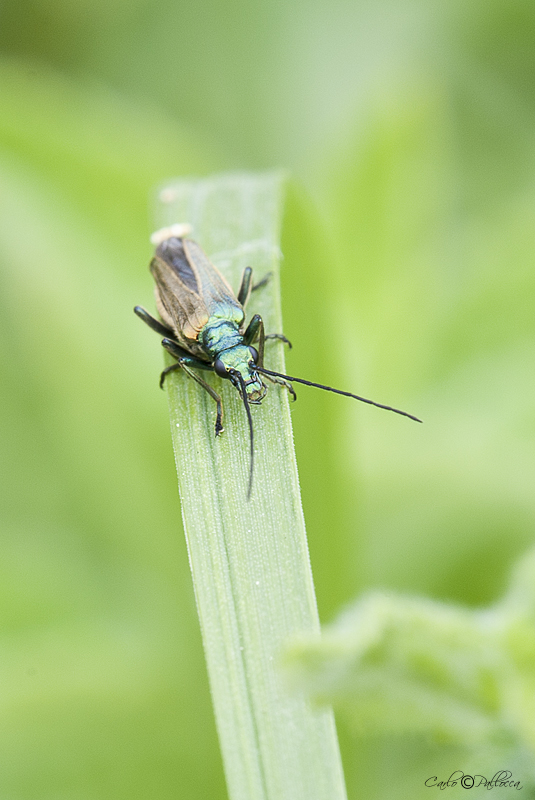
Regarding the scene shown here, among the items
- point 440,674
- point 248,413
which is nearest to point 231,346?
point 248,413

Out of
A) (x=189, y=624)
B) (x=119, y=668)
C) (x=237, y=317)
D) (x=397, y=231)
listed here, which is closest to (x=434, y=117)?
(x=397, y=231)

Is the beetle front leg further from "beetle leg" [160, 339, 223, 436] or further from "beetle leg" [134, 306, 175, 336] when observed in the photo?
"beetle leg" [134, 306, 175, 336]

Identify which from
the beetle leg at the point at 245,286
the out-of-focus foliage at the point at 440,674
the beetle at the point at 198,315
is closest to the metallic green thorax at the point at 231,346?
the beetle at the point at 198,315

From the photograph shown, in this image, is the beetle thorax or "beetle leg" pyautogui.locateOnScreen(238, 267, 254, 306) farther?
the beetle thorax

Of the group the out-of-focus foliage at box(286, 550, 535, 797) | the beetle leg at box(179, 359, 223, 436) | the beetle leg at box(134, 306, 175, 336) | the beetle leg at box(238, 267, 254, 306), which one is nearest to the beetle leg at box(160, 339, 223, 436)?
the beetle leg at box(179, 359, 223, 436)

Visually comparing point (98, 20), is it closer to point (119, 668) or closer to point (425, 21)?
point (425, 21)

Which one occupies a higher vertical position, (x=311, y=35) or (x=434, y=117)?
(x=311, y=35)

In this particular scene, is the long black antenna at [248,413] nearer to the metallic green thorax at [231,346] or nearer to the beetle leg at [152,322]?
the metallic green thorax at [231,346]
